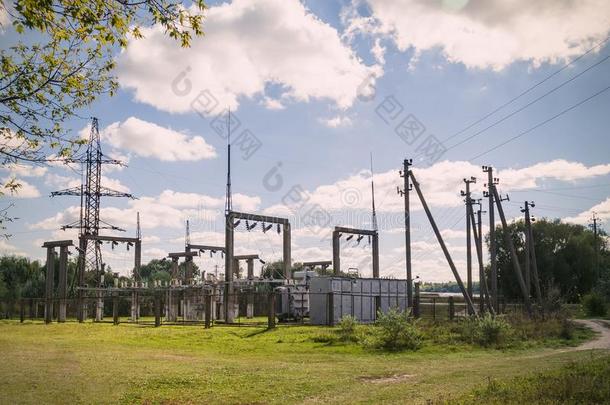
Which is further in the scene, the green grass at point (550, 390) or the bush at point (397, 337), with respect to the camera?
the bush at point (397, 337)

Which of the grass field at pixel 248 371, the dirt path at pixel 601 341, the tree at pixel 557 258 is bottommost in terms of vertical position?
the dirt path at pixel 601 341

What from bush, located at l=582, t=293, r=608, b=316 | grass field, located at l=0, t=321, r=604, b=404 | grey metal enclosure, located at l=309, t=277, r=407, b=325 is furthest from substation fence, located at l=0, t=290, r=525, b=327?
bush, located at l=582, t=293, r=608, b=316

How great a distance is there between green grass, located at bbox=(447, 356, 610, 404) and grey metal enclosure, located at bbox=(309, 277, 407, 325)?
19306 millimetres

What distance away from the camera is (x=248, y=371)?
15117mm

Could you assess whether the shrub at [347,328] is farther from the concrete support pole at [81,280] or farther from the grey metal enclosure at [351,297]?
the concrete support pole at [81,280]

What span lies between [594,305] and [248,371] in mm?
41830

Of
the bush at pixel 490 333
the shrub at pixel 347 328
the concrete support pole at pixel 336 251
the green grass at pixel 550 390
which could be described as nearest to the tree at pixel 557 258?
the concrete support pole at pixel 336 251

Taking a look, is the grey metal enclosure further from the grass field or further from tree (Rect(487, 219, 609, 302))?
tree (Rect(487, 219, 609, 302))

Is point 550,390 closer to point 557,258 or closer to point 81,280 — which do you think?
point 81,280

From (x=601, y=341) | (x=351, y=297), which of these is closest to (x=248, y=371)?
(x=601, y=341)

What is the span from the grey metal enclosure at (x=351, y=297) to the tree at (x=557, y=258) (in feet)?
110

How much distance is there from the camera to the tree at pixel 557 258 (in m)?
67.6

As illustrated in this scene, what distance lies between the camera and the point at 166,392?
1229cm

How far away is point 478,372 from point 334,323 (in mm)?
17922
